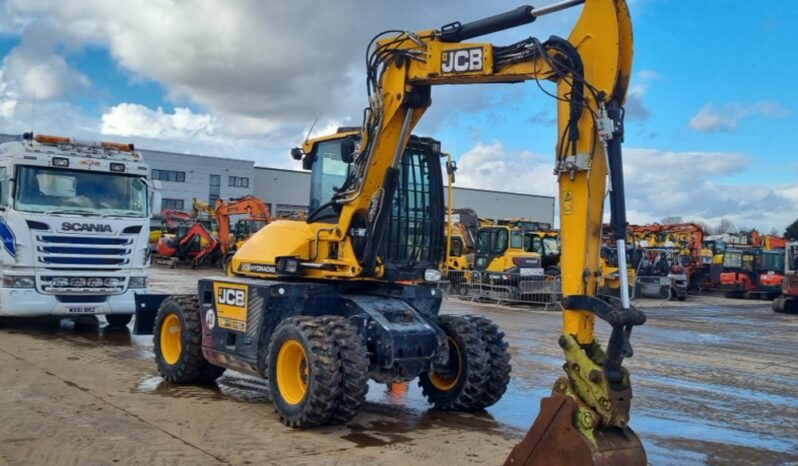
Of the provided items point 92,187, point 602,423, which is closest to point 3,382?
point 92,187

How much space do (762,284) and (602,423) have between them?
111 ft

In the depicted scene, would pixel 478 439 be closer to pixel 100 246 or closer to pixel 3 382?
pixel 3 382

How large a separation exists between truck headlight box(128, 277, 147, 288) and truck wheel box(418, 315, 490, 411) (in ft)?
23.9

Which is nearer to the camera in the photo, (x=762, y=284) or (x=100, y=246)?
(x=100, y=246)

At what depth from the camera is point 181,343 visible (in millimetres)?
9594

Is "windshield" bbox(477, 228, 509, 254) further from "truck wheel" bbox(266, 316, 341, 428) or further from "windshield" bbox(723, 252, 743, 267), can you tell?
"truck wheel" bbox(266, 316, 341, 428)

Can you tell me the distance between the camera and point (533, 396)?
9609mm

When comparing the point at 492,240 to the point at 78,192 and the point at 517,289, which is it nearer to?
the point at 517,289

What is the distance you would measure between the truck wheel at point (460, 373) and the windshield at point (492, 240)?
18394 mm

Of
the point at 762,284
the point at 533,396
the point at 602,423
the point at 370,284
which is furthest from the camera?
the point at 762,284

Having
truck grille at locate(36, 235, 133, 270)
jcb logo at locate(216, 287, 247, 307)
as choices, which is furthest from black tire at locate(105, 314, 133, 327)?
jcb logo at locate(216, 287, 247, 307)

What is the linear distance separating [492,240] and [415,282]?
18727 mm

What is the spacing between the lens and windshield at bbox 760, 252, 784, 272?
35.3 meters

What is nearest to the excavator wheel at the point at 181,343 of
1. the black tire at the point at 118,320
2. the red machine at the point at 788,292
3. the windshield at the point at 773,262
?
the black tire at the point at 118,320
